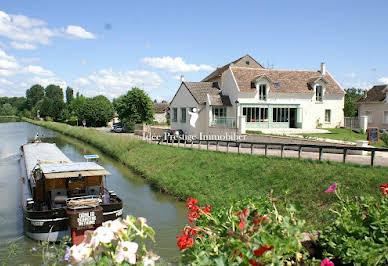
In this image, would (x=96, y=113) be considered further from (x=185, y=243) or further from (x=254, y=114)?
(x=185, y=243)

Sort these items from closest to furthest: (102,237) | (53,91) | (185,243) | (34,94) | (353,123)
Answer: (102,237), (185,243), (353,123), (53,91), (34,94)

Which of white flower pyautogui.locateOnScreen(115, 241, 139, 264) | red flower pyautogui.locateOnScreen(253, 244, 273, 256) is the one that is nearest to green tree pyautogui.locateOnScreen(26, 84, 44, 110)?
white flower pyautogui.locateOnScreen(115, 241, 139, 264)

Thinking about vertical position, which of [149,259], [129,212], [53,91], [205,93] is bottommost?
[129,212]

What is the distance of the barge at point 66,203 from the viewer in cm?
1155

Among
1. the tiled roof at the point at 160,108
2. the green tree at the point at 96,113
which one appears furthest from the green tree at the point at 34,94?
the tiled roof at the point at 160,108

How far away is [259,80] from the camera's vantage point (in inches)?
1286

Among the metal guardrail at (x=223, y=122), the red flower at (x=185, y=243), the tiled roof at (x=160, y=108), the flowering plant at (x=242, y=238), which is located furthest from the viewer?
the tiled roof at (x=160, y=108)

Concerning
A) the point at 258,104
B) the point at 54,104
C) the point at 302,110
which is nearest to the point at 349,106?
the point at 302,110

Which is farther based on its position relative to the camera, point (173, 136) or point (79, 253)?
point (173, 136)

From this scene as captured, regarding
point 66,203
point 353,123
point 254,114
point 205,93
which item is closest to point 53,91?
point 205,93

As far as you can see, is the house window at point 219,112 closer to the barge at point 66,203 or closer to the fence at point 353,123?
the fence at point 353,123

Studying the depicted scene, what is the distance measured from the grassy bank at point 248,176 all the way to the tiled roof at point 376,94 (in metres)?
21.7

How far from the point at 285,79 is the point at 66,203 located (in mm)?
26933

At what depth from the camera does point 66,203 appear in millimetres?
12695
